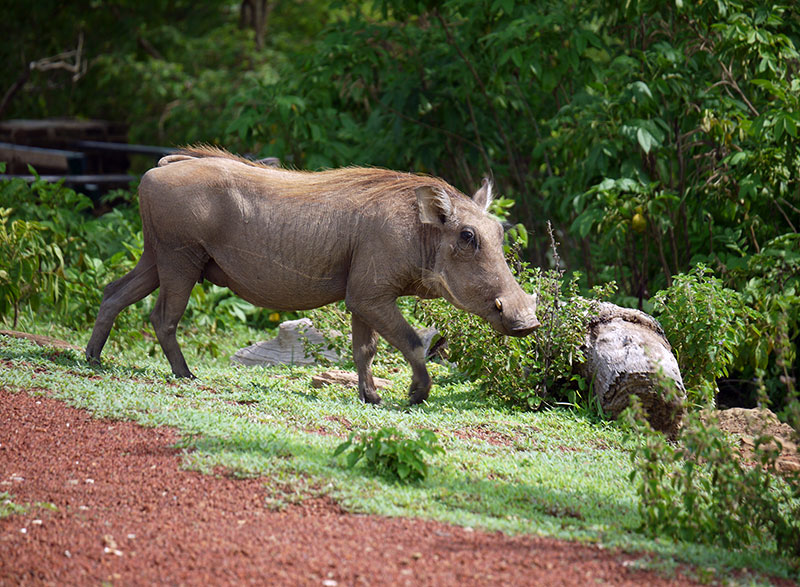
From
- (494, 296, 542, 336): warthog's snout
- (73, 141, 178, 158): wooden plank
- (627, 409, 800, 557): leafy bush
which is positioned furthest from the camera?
(73, 141, 178, 158): wooden plank

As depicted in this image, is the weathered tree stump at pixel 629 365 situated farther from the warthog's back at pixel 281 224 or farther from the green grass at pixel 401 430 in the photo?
the warthog's back at pixel 281 224

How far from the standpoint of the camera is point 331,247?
662cm

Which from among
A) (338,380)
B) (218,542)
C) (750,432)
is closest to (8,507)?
(218,542)

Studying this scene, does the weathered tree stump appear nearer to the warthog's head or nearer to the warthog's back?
the warthog's head

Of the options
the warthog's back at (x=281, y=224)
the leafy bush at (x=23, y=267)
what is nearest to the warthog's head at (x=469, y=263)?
the warthog's back at (x=281, y=224)

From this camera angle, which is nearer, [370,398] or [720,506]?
[720,506]

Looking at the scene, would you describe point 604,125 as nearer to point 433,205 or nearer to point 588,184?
point 588,184

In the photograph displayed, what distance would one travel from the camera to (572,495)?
16.5ft

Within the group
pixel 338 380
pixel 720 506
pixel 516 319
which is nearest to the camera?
pixel 720 506

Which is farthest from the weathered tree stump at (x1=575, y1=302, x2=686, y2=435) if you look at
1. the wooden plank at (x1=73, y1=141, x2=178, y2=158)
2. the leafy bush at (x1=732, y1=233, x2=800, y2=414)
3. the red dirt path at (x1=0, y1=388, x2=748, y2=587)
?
the wooden plank at (x1=73, y1=141, x2=178, y2=158)

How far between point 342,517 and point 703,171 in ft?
20.8

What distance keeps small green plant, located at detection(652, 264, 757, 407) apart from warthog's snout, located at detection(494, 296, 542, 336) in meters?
1.43

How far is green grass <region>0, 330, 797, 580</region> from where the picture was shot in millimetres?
4422

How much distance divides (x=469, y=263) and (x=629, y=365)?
1346 millimetres
